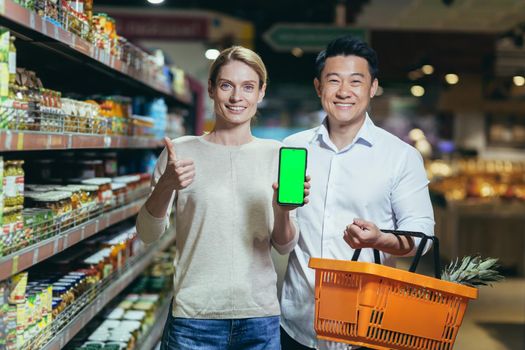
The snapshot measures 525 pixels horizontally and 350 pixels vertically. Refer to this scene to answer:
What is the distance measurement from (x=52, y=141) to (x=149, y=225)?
519mm

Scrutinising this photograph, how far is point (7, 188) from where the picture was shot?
8.00 feet

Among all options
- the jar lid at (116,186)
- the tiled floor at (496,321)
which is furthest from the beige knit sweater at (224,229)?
the tiled floor at (496,321)

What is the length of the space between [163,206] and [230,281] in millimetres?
316

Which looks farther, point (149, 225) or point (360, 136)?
point (360, 136)

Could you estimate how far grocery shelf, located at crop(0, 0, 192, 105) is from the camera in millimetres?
2215

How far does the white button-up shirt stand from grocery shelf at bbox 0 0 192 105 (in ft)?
3.36

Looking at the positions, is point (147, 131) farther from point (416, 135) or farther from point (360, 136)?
point (416, 135)

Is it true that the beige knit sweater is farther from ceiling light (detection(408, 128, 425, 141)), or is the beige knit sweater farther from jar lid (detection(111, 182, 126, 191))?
ceiling light (detection(408, 128, 425, 141))

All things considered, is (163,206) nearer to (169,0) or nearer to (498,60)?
(498,60)

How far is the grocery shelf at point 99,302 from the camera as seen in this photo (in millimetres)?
2941

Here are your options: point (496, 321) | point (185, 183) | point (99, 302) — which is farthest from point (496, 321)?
point (185, 183)

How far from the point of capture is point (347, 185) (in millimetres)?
2719

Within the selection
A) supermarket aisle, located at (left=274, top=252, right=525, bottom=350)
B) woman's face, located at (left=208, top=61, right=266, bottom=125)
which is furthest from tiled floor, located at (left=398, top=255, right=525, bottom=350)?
woman's face, located at (left=208, top=61, right=266, bottom=125)

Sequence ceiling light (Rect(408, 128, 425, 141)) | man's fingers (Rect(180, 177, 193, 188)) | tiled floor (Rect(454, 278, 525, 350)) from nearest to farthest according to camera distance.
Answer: man's fingers (Rect(180, 177, 193, 188)) < tiled floor (Rect(454, 278, 525, 350)) < ceiling light (Rect(408, 128, 425, 141))
